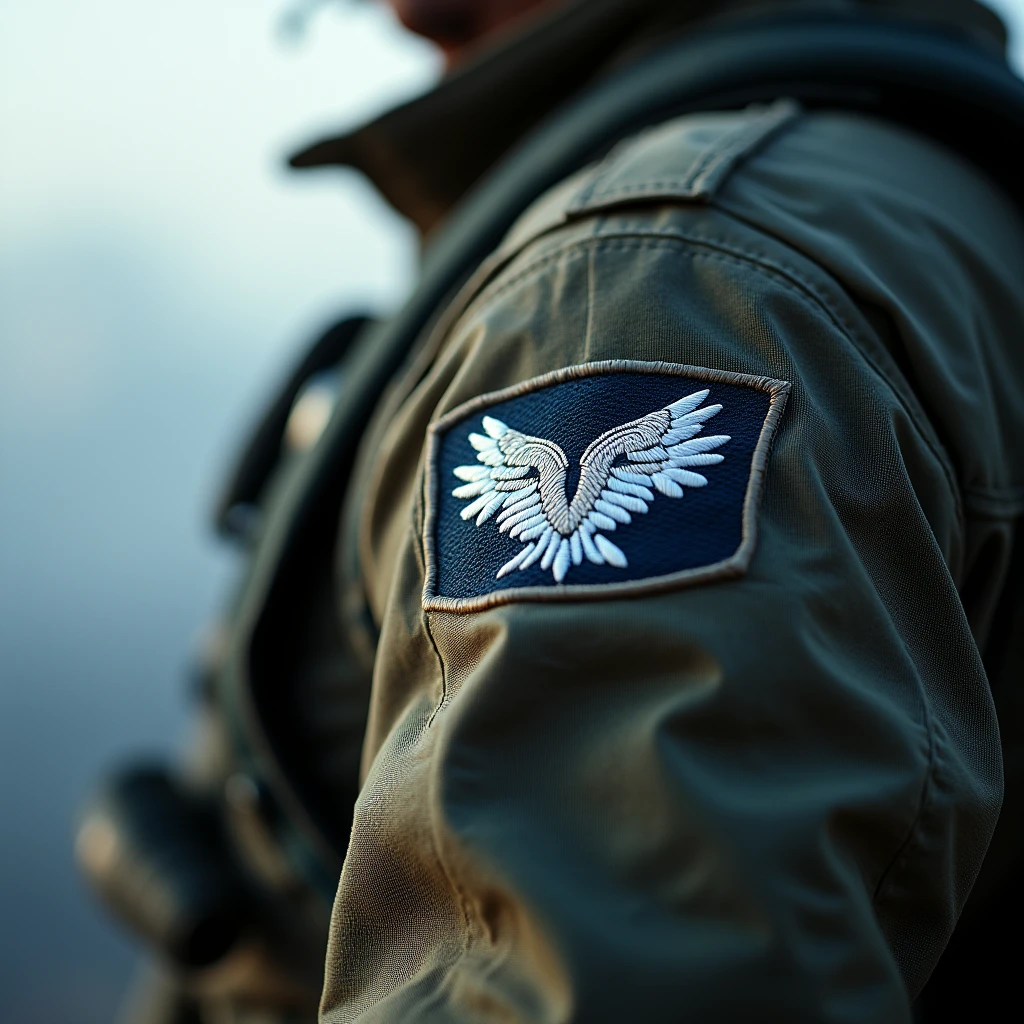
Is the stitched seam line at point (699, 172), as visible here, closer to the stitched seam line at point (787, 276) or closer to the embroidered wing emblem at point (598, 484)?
the stitched seam line at point (787, 276)

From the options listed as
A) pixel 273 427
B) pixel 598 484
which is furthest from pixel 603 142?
pixel 273 427

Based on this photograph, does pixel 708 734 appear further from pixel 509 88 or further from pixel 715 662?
pixel 509 88

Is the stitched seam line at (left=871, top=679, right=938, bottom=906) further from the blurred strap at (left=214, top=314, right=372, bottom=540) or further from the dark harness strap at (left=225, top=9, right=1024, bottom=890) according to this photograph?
the blurred strap at (left=214, top=314, right=372, bottom=540)

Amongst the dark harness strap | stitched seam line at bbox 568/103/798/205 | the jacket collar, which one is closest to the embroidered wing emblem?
stitched seam line at bbox 568/103/798/205

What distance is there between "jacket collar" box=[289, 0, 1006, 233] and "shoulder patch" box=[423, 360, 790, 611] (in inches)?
19.6

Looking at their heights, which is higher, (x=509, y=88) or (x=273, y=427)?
(x=509, y=88)

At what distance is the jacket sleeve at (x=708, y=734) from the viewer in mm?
381

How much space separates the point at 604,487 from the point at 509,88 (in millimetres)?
581

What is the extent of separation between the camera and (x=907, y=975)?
0.45 m

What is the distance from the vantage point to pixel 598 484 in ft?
1.52

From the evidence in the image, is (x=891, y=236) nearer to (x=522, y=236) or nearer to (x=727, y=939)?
(x=522, y=236)

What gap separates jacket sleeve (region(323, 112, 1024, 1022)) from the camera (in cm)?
38

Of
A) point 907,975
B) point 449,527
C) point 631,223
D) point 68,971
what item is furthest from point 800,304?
point 68,971

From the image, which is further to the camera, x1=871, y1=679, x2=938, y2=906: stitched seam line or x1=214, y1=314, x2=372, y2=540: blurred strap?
x1=214, y1=314, x2=372, y2=540: blurred strap
